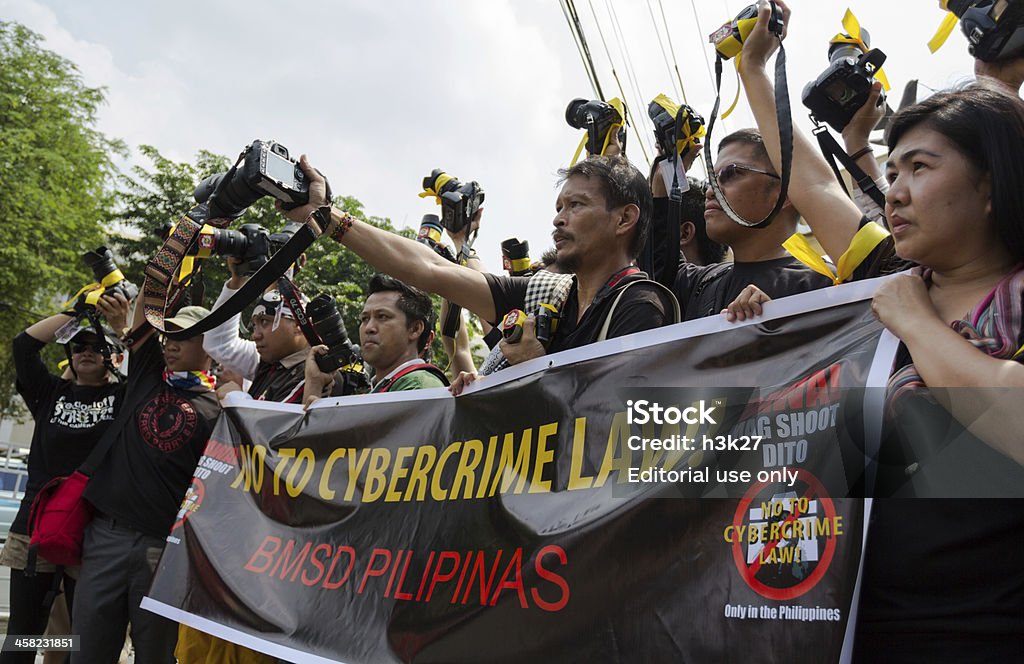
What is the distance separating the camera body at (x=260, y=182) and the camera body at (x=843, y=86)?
1.73m

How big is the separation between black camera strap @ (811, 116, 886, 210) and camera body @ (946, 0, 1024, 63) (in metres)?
0.45

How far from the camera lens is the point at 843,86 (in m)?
2.52

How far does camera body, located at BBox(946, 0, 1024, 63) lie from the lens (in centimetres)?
238

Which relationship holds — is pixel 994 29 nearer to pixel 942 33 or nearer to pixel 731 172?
pixel 942 33

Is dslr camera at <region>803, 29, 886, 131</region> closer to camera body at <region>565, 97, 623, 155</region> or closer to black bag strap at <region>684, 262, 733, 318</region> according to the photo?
black bag strap at <region>684, 262, 733, 318</region>

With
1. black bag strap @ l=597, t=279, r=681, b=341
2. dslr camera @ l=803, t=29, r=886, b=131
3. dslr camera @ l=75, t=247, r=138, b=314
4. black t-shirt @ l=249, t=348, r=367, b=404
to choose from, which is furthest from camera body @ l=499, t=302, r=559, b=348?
dslr camera @ l=75, t=247, r=138, b=314

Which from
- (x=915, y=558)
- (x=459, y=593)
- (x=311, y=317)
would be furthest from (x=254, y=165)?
(x=915, y=558)

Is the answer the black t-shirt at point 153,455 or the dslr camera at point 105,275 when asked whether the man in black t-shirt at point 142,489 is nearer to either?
the black t-shirt at point 153,455

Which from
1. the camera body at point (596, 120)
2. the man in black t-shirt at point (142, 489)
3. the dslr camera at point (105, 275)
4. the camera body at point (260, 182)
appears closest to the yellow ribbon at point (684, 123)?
the camera body at point (596, 120)

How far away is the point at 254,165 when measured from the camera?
3.00 metres

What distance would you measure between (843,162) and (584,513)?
1.28 metres

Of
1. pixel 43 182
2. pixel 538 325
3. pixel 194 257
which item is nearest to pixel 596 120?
pixel 538 325

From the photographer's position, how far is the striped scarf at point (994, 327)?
160 centimetres

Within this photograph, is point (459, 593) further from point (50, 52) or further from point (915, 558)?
point (50, 52)
